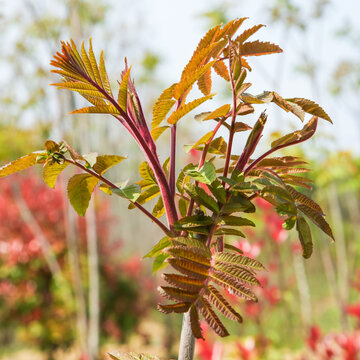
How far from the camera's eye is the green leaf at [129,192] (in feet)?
2.07

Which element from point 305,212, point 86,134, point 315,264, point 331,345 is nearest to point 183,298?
point 305,212

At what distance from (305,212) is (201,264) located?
0.18 m

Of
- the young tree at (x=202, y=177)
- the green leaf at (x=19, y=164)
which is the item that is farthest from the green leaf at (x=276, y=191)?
the green leaf at (x=19, y=164)

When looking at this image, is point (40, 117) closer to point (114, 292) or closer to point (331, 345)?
point (114, 292)

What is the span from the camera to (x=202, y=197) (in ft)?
2.06

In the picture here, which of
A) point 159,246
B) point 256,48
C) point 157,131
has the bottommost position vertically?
point 159,246

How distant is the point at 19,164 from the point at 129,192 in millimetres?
179

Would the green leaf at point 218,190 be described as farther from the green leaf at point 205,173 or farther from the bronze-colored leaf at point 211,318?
the bronze-colored leaf at point 211,318

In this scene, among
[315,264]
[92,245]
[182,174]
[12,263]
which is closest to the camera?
[182,174]

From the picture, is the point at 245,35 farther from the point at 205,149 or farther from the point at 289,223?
the point at 289,223

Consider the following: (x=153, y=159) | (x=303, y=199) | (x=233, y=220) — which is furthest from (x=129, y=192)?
(x=303, y=199)

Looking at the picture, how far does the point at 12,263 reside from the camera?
5.29 meters

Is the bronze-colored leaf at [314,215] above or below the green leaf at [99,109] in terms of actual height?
below

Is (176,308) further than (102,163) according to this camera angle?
No
